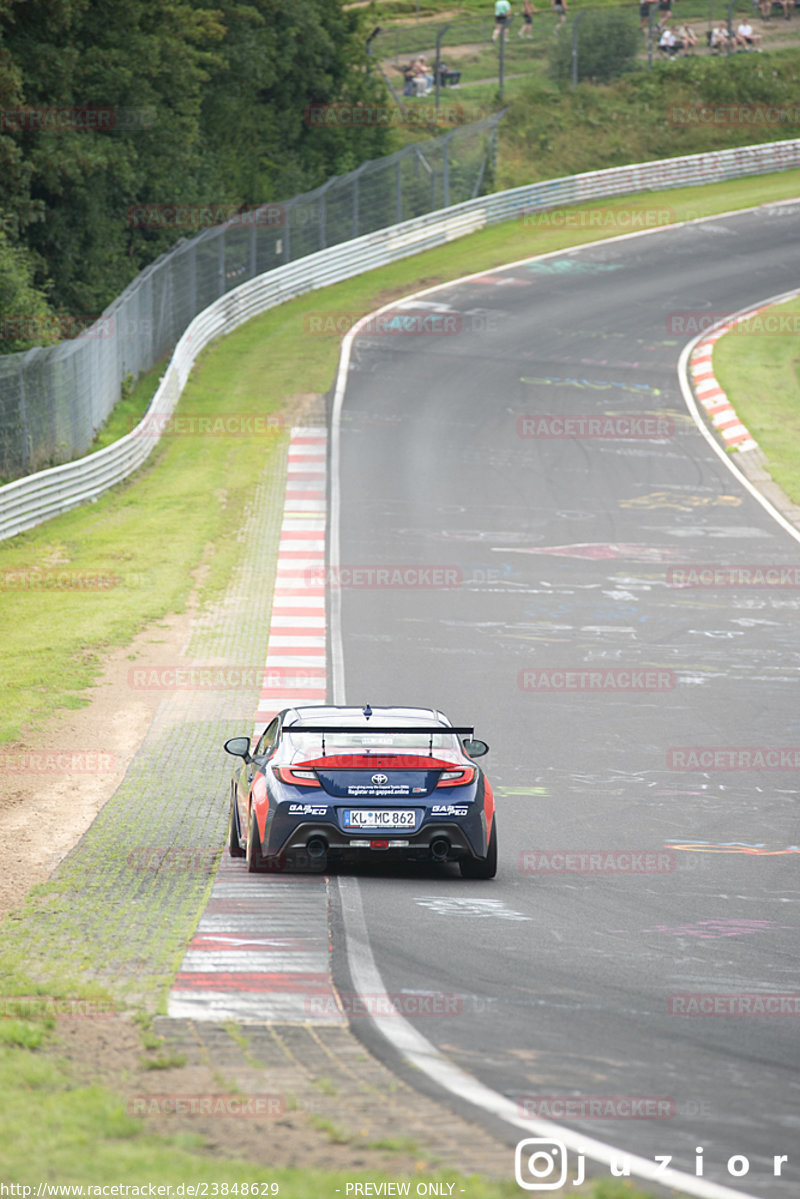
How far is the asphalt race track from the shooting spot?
6.33 meters

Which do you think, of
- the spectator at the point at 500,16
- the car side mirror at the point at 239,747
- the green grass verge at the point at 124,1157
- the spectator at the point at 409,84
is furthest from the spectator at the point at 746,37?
the green grass verge at the point at 124,1157

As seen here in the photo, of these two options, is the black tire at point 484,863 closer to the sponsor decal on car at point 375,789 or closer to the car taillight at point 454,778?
the car taillight at point 454,778

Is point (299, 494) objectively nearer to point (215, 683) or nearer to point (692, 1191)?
point (215, 683)

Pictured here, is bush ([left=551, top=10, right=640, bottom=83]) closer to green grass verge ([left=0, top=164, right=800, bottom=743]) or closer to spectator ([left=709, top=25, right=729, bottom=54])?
spectator ([left=709, top=25, right=729, bottom=54])

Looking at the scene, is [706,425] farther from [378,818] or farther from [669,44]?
[669,44]

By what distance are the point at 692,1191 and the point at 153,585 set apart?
1820 centimetres

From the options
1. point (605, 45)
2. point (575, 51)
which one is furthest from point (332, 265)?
point (605, 45)

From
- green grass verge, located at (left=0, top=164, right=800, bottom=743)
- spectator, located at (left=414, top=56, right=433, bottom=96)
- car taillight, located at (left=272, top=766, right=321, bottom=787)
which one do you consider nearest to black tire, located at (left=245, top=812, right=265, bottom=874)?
car taillight, located at (left=272, top=766, right=321, bottom=787)

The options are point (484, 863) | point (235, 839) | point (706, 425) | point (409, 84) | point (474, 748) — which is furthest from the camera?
point (409, 84)

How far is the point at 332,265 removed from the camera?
4562 centimetres

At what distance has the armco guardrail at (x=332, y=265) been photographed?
25.7 m

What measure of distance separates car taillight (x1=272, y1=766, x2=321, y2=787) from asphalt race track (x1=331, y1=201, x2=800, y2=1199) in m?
0.78

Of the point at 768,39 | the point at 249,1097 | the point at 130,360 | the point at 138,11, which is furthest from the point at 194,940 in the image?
the point at 768,39

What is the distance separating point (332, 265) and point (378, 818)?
38204 millimetres
